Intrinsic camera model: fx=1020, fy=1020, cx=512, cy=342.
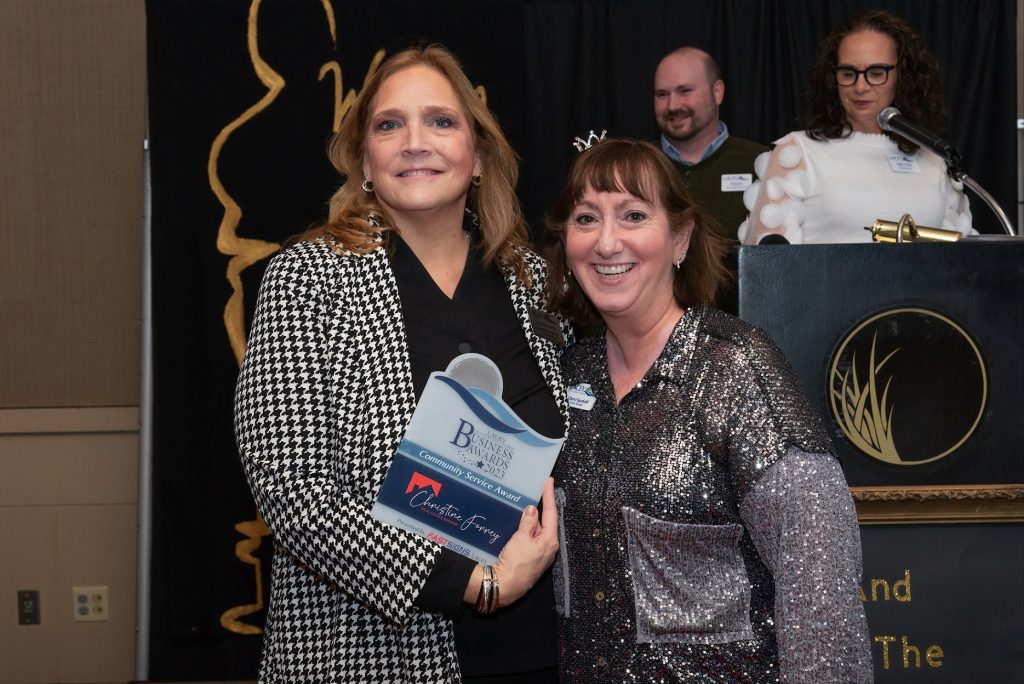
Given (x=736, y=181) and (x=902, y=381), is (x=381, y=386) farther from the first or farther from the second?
(x=736, y=181)

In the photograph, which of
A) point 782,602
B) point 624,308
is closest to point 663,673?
point 782,602

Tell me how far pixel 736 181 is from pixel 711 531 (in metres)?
2.58

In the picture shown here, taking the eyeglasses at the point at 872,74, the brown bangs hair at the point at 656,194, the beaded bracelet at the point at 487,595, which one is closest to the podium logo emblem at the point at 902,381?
the brown bangs hair at the point at 656,194

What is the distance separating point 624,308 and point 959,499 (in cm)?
74

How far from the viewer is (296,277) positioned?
64.7 inches

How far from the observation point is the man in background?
12.4 feet

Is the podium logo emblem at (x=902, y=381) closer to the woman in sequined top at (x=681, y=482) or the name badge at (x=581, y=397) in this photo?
the woman in sequined top at (x=681, y=482)

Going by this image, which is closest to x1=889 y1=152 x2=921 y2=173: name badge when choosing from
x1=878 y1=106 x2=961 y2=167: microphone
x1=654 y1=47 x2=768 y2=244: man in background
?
x1=878 y1=106 x2=961 y2=167: microphone

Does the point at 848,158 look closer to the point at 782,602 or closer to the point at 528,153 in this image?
the point at 528,153

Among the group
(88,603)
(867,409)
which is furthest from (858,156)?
(88,603)

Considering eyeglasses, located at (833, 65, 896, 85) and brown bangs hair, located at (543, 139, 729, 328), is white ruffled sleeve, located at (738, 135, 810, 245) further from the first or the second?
brown bangs hair, located at (543, 139, 729, 328)

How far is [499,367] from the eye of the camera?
176 centimetres

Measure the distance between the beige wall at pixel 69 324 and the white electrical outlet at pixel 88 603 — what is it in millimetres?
25

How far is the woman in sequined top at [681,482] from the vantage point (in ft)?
4.59
